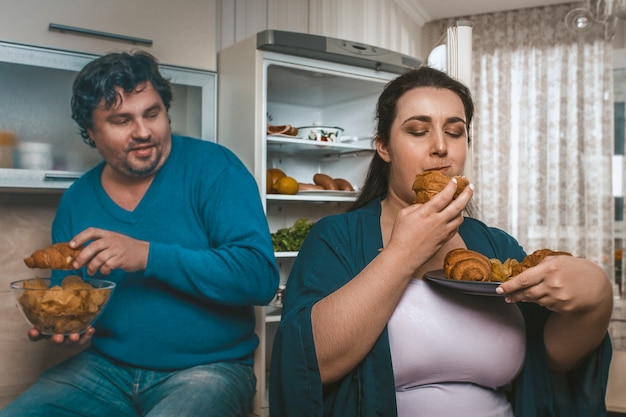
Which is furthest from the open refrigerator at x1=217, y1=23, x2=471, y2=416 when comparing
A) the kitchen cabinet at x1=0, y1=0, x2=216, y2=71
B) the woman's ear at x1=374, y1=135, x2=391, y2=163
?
the woman's ear at x1=374, y1=135, x2=391, y2=163

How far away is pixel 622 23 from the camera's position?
3.79m

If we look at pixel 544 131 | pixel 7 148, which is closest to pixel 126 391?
pixel 7 148

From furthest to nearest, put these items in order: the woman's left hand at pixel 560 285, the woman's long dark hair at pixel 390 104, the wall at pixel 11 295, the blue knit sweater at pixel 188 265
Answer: the wall at pixel 11 295 < the blue knit sweater at pixel 188 265 < the woman's long dark hair at pixel 390 104 < the woman's left hand at pixel 560 285

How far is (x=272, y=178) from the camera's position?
7.24ft

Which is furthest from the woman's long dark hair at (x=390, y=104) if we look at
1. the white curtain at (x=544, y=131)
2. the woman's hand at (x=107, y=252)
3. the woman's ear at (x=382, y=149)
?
the white curtain at (x=544, y=131)

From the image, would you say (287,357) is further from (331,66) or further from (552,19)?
(552,19)

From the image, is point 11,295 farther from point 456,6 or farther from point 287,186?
point 456,6

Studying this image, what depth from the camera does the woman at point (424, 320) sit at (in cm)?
82

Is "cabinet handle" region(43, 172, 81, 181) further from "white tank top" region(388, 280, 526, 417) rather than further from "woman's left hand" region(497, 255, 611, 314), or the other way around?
"woman's left hand" region(497, 255, 611, 314)

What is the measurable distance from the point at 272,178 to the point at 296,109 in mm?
446

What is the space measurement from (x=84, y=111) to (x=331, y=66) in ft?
3.02

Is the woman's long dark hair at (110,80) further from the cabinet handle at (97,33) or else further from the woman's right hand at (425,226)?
the woman's right hand at (425,226)

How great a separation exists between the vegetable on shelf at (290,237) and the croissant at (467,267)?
1.27 metres

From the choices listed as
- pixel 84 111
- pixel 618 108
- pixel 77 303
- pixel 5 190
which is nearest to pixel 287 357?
pixel 77 303
